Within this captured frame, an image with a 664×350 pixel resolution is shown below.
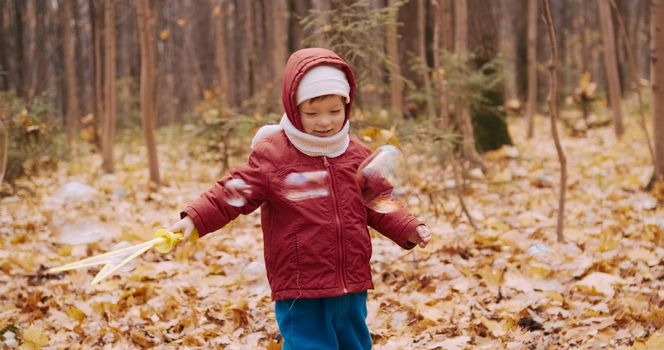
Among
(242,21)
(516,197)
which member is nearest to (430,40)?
(516,197)

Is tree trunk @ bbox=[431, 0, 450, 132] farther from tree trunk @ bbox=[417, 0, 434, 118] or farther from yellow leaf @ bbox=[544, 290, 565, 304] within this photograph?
yellow leaf @ bbox=[544, 290, 565, 304]

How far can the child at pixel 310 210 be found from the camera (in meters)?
2.45

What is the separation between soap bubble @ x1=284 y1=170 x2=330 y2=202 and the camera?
8.09 feet

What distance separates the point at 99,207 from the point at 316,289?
5.35m

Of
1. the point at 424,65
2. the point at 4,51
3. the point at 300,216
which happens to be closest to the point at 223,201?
the point at 300,216

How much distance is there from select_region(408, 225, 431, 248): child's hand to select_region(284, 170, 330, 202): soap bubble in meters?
0.38

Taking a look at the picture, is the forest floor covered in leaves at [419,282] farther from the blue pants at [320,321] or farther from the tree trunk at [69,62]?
the tree trunk at [69,62]

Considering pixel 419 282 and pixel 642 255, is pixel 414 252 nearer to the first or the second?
pixel 419 282

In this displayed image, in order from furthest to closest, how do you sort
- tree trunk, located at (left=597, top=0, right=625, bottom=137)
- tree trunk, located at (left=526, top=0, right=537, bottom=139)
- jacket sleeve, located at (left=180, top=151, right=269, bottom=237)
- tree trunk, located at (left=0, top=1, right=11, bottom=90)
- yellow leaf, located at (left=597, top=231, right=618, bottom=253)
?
tree trunk, located at (left=0, top=1, right=11, bottom=90) < tree trunk, located at (left=526, top=0, right=537, bottom=139) < tree trunk, located at (left=597, top=0, right=625, bottom=137) < yellow leaf, located at (left=597, top=231, right=618, bottom=253) < jacket sleeve, located at (left=180, top=151, right=269, bottom=237)

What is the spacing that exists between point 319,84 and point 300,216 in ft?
1.62

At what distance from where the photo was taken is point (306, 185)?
8.15ft

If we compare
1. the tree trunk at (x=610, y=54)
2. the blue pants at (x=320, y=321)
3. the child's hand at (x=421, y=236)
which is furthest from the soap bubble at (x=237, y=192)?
the tree trunk at (x=610, y=54)

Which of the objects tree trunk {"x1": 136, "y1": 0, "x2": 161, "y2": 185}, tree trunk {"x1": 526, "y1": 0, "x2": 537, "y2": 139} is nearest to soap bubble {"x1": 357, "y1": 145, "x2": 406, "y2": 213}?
tree trunk {"x1": 136, "y1": 0, "x2": 161, "y2": 185}

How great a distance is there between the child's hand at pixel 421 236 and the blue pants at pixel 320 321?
12.2 inches
